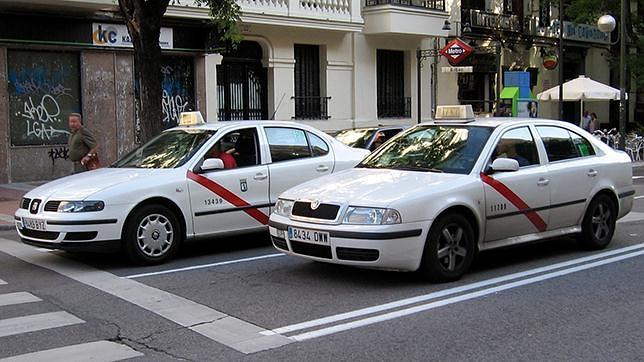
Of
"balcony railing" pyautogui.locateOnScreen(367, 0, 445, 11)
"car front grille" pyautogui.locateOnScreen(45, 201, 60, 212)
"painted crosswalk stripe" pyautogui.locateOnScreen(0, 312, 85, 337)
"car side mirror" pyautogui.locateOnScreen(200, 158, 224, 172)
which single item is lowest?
"painted crosswalk stripe" pyautogui.locateOnScreen(0, 312, 85, 337)

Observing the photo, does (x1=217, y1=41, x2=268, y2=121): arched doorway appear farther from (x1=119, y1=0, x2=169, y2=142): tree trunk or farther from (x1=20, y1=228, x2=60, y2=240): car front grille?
(x1=20, y1=228, x2=60, y2=240): car front grille

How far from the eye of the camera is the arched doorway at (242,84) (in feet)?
68.8

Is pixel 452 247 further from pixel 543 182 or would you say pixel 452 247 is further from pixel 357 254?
pixel 543 182

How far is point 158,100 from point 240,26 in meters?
7.11

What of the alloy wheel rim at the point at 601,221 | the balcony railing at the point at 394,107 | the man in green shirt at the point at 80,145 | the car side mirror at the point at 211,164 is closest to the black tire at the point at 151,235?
the car side mirror at the point at 211,164

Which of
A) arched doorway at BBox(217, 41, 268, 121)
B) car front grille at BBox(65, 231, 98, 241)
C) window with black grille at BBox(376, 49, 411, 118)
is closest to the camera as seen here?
car front grille at BBox(65, 231, 98, 241)

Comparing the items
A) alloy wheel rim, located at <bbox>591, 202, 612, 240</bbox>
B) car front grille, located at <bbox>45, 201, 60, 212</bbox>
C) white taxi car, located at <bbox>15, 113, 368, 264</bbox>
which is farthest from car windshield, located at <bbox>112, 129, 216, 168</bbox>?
alloy wheel rim, located at <bbox>591, 202, 612, 240</bbox>

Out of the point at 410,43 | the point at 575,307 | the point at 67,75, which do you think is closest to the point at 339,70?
the point at 410,43

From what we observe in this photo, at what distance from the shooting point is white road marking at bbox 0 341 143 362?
16.8 ft

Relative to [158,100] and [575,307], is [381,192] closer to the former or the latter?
[575,307]

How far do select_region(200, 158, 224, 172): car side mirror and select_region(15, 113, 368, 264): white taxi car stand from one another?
0.01 meters

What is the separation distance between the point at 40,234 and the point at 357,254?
3.55 m

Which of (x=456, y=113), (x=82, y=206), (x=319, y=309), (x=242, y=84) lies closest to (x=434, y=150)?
(x=456, y=113)

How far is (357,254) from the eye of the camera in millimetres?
6719
